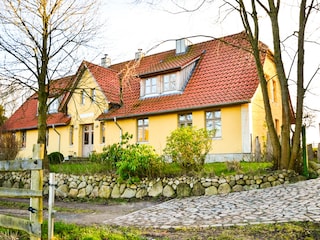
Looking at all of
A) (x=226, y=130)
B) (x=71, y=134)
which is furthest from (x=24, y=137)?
(x=226, y=130)

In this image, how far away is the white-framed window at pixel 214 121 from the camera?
17522mm

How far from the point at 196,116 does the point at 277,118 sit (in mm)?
5393

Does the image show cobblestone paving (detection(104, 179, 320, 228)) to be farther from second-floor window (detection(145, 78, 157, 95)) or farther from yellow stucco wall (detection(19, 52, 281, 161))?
second-floor window (detection(145, 78, 157, 95))

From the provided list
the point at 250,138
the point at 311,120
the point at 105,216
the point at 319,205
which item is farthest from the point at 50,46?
the point at 311,120

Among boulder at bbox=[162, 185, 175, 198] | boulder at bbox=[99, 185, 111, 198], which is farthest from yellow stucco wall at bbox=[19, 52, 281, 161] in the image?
boulder at bbox=[99, 185, 111, 198]

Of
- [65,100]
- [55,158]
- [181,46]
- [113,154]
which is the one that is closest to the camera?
[113,154]

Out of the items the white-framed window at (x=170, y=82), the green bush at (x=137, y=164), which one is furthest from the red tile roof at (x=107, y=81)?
the green bush at (x=137, y=164)

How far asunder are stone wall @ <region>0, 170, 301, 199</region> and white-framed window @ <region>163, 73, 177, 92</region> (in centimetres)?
884

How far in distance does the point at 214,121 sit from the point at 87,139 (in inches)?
422

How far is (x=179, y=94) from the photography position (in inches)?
771

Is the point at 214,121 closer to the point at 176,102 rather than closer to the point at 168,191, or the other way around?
the point at 176,102

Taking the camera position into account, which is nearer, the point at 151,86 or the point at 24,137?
the point at 151,86

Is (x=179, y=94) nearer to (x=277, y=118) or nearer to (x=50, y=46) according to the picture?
(x=277, y=118)

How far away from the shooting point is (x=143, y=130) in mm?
20750
